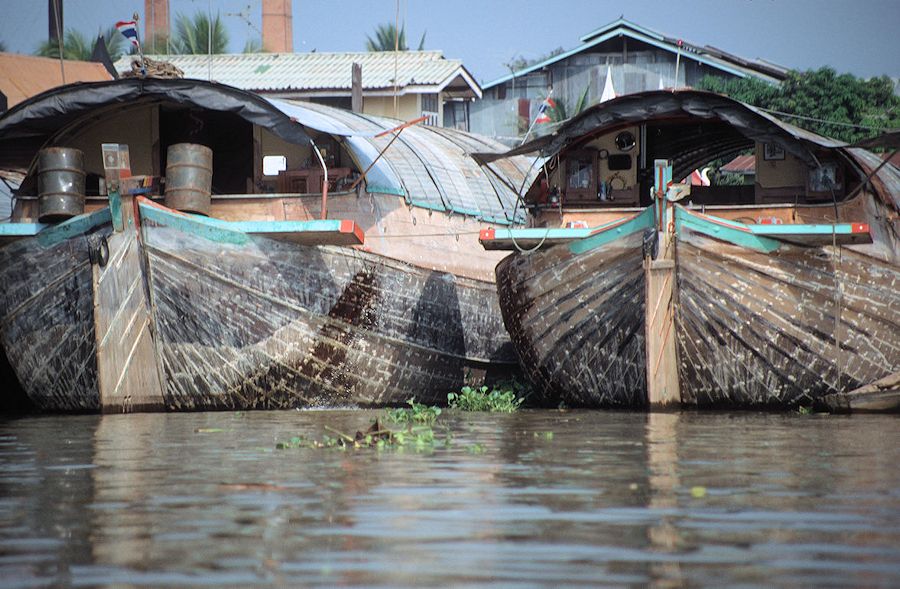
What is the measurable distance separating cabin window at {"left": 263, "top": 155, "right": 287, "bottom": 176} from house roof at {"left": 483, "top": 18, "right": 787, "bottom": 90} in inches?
767

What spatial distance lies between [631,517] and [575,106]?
31160 mm

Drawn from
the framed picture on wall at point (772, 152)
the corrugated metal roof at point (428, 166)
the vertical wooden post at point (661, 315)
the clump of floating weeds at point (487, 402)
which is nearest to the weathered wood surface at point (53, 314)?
the corrugated metal roof at point (428, 166)

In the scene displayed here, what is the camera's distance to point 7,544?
503 cm

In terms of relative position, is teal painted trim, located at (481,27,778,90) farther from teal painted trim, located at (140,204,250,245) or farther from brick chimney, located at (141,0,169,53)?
teal painted trim, located at (140,204,250,245)

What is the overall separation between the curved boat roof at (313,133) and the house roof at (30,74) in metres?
12.2

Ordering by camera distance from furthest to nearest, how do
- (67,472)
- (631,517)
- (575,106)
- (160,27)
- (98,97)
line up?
(160,27) → (575,106) → (98,97) → (67,472) → (631,517)

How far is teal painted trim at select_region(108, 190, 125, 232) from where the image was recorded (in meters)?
12.4

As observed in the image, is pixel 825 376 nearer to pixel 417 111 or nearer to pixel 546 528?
pixel 546 528

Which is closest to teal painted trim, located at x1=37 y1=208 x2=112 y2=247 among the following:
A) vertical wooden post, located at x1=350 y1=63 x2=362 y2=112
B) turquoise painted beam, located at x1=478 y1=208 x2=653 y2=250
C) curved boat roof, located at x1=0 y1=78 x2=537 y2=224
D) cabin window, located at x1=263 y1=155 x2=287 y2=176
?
curved boat roof, located at x1=0 y1=78 x2=537 y2=224

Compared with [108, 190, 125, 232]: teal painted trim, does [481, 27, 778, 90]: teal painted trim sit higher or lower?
higher

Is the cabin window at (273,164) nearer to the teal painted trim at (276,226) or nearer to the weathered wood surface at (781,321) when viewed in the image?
the teal painted trim at (276,226)

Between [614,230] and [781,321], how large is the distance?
1745 millimetres

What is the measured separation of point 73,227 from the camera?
1270 cm

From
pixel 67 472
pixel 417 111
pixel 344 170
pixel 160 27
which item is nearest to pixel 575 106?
pixel 417 111
